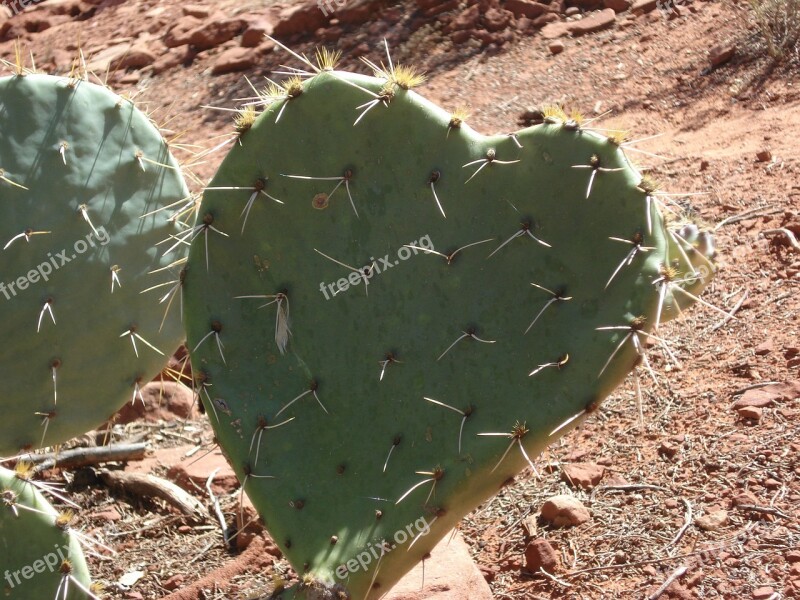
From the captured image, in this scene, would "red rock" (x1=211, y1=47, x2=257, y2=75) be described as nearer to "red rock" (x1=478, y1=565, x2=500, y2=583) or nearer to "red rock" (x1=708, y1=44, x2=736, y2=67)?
"red rock" (x1=708, y1=44, x2=736, y2=67)

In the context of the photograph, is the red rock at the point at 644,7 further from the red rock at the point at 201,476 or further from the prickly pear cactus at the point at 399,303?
the prickly pear cactus at the point at 399,303

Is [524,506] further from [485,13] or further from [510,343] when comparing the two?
[485,13]

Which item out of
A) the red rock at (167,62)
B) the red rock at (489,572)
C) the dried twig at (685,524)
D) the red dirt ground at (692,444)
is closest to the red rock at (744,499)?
the red dirt ground at (692,444)

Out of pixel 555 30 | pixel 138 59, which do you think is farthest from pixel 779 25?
pixel 138 59

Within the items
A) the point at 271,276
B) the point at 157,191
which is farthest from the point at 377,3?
the point at 271,276

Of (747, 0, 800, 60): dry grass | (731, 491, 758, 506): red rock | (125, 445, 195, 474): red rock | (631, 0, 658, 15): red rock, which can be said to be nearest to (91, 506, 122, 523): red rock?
(125, 445, 195, 474): red rock
